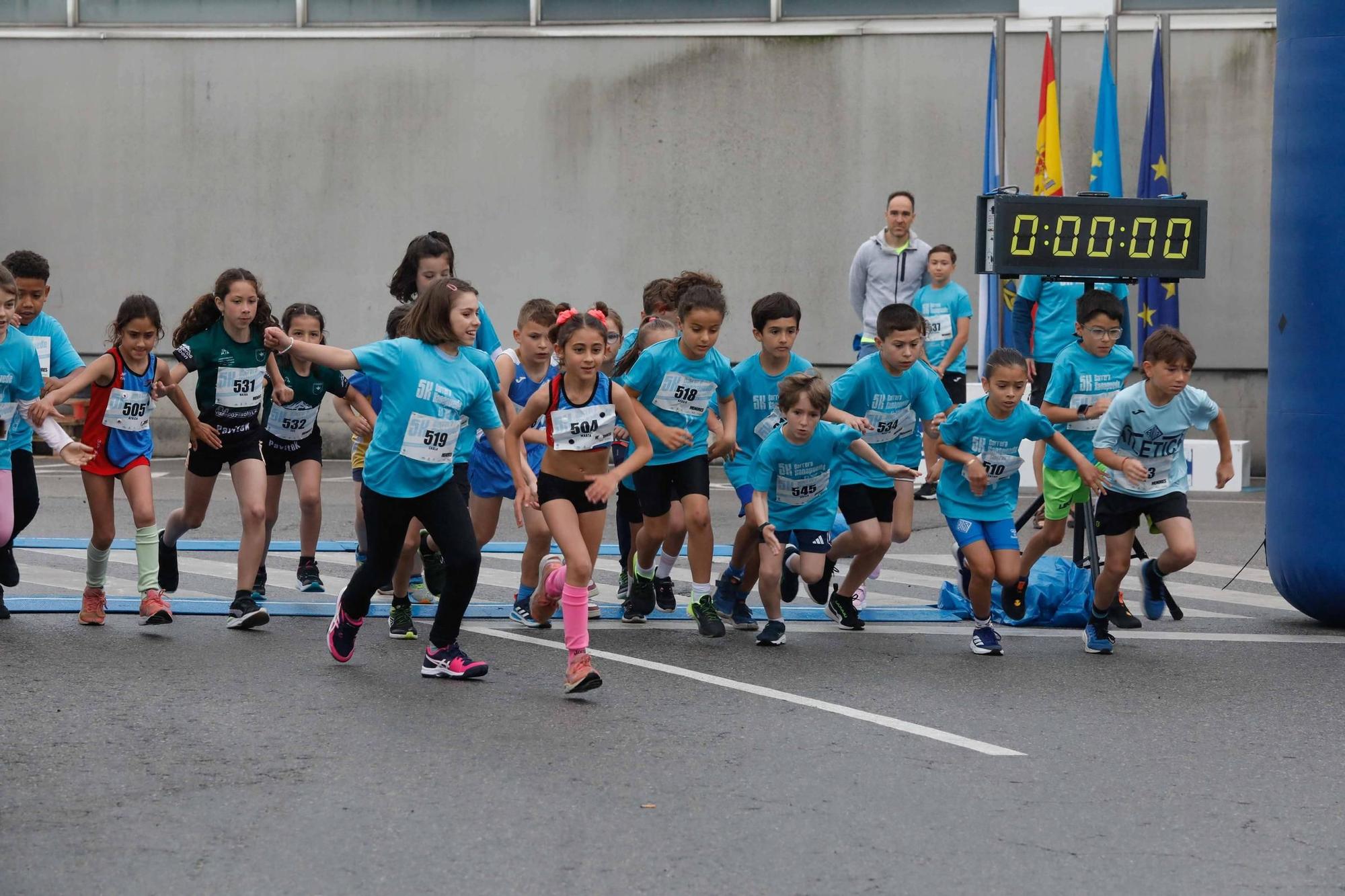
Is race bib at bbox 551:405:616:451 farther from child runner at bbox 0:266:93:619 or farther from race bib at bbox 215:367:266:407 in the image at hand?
child runner at bbox 0:266:93:619

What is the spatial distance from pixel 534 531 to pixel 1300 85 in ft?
15.0

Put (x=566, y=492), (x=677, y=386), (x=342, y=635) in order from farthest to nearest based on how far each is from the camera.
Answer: (x=677, y=386), (x=566, y=492), (x=342, y=635)

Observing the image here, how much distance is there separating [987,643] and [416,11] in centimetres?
1276

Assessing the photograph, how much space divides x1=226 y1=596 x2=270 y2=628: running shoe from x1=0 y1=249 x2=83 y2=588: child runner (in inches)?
44.9

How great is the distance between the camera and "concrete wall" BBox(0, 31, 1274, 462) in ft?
58.4

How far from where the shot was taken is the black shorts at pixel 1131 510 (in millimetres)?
8539

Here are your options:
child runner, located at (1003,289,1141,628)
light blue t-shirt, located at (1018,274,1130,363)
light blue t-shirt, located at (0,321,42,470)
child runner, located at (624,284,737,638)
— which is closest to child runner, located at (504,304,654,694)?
child runner, located at (624,284,737,638)

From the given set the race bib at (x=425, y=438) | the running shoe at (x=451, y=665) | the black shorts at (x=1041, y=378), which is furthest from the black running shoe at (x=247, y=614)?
the black shorts at (x=1041, y=378)

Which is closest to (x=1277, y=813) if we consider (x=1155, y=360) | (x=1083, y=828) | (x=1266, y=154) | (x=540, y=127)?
(x=1083, y=828)

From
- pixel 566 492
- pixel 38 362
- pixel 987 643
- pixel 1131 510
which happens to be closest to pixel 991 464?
pixel 1131 510

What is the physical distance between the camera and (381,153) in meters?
19.0

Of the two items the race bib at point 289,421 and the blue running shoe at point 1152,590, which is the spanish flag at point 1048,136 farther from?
the race bib at point 289,421

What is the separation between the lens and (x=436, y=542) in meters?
7.58

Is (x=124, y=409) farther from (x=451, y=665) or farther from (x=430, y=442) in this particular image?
(x=451, y=665)
